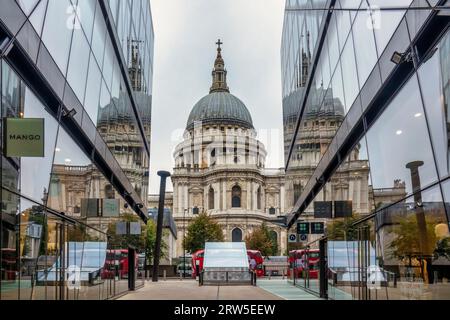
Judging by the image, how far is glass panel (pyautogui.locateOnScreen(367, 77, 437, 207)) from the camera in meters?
7.23

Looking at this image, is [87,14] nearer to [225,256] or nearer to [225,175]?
[225,256]

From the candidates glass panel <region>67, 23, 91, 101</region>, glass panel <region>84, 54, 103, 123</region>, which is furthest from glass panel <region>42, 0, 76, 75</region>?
glass panel <region>84, 54, 103, 123</region>

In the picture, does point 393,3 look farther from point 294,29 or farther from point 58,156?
point 294,29

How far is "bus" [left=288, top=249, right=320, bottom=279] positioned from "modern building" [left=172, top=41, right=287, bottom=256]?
1145 inches

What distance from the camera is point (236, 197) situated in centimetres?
8900

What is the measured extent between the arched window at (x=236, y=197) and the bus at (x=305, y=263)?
2234 inches

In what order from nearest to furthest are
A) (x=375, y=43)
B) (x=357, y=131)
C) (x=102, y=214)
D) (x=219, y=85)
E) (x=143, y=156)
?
(x=375, y=43) → (x=357, y=131) → (x=102, y=214) → (x=143, y=156) → (x=219, y=85)

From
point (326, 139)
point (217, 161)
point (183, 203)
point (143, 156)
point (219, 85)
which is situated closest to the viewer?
point (326, 139)

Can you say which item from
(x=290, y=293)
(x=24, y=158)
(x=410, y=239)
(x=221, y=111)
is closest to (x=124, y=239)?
(x=290, y=293)

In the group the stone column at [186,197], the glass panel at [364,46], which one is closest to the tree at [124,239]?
the glass panel at [364,46]

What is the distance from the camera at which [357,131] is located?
12086 mm

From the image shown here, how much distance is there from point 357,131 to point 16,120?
704 centimetres
